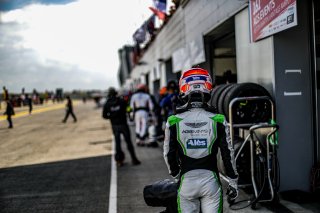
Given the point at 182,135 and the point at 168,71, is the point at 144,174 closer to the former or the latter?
the point at 182,135

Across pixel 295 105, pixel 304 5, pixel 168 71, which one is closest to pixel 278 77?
pixel 295 105

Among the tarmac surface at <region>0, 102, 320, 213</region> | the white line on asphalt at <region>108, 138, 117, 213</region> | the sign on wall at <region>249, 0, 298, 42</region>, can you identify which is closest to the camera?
the sign on wall at <region>249, 0, 298, 42</region>

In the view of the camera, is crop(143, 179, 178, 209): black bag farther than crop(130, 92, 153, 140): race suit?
No

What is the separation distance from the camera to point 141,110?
12688mm

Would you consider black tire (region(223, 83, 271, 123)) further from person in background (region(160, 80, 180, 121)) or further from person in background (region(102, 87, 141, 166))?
person in background (region(160, 80, 180, 121))

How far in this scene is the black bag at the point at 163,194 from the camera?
10.9ft

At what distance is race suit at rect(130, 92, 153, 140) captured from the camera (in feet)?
41.4

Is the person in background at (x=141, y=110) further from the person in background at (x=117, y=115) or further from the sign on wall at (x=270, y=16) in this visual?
the sign on wall at (x=270, y=16)

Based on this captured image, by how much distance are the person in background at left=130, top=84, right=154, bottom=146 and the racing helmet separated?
30.2ft

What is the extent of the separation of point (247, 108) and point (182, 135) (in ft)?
11.2

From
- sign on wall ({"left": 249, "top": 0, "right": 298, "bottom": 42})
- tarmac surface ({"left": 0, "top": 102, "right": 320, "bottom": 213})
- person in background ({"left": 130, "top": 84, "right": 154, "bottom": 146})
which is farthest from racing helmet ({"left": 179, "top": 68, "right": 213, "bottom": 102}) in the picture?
person in background ({"left": 130, "top": 84, "right": 154, "bottom": 146})

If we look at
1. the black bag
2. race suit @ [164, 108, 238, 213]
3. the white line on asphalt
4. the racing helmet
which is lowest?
the white line on asphalt

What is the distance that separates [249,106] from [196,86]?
10.8ft

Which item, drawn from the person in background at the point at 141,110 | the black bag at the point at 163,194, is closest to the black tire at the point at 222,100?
the black bag at the point at 163,194
